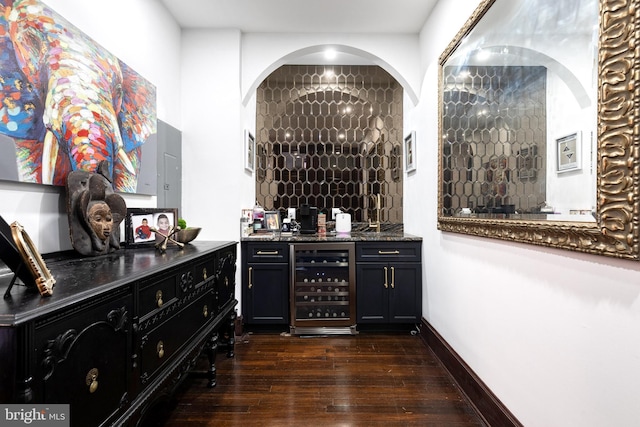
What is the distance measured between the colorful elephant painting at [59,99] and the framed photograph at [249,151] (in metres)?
1.26

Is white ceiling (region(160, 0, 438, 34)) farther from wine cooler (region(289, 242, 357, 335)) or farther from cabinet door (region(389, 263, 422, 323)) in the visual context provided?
cabinet door (region(389, 263, 422, 323))

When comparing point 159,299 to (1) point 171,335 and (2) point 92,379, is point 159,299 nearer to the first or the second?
(1) point 171,335

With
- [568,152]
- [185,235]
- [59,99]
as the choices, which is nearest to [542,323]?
[568,152]

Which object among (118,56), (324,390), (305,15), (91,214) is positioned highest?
(305,15)

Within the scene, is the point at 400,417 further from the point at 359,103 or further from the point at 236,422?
the point at 359,103

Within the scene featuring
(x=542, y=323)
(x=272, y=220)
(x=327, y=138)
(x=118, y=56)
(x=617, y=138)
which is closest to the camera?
(x=617, y=138)

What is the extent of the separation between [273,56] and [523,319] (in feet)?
10.1

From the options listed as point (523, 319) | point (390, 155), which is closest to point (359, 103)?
point (390, 155)

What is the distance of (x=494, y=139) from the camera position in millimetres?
→ 1838

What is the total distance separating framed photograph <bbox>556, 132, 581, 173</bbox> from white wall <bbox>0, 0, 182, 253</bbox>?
7.69 ft

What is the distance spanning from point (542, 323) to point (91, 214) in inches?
88.6

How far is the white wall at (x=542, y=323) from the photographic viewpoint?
107 centimetres

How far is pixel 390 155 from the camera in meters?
4.01

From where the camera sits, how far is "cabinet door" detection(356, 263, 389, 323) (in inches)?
127
